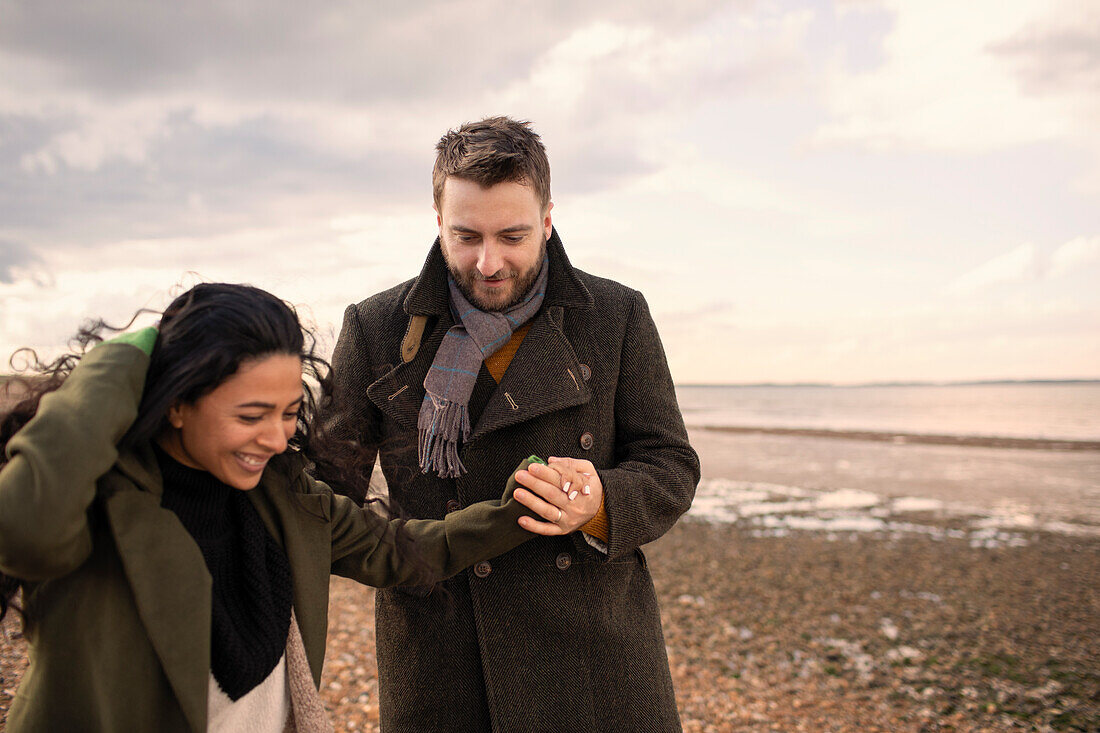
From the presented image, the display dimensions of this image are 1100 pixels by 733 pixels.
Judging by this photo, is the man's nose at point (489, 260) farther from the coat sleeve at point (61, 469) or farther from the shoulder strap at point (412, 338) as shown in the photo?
the coat sleeve at point (61, 469)

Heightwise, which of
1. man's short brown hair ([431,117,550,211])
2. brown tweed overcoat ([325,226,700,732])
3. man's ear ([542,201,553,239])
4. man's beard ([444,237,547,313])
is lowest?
brown tweed overcoat ([325,226,700,732])

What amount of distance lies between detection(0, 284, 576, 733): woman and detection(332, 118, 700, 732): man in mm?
472

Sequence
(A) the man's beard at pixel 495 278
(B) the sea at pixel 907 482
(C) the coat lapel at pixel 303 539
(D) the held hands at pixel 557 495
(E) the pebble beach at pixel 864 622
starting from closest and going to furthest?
(C) the coat lapel at pixel 303 539
(D) the held hands at pixel 557 495
(A) the man's beard at pixel 495 278
(E) the pebble beach at pixel 864 622
(B) the sea at pixel 907 482

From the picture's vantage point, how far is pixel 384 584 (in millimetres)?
2309

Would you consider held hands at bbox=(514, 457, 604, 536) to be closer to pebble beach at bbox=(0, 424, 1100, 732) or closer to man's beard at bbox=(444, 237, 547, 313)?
man's beard at bbox=(444, 237, 547, 313)

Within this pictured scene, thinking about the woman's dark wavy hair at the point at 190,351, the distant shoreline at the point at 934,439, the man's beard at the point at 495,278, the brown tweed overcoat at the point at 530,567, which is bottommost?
the distant shoreline at the point at 934,439

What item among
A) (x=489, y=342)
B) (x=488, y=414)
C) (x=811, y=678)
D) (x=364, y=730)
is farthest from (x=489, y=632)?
(x=811, y=678)

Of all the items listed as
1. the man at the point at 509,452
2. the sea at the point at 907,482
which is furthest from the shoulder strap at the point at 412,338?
A: the sea at the point at 907,482

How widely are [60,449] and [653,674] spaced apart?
2.01 meters

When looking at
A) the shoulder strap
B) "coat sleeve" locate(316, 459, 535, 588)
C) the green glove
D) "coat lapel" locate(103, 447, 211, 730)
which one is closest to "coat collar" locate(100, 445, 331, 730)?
"coat lapel" locate(103, 447, 211, 730)

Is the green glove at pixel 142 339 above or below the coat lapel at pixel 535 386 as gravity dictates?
above

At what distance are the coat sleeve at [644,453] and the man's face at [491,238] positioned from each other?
19.7 inches

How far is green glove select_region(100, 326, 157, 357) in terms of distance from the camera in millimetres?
1779

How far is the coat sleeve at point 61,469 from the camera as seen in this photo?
4.87 ft
